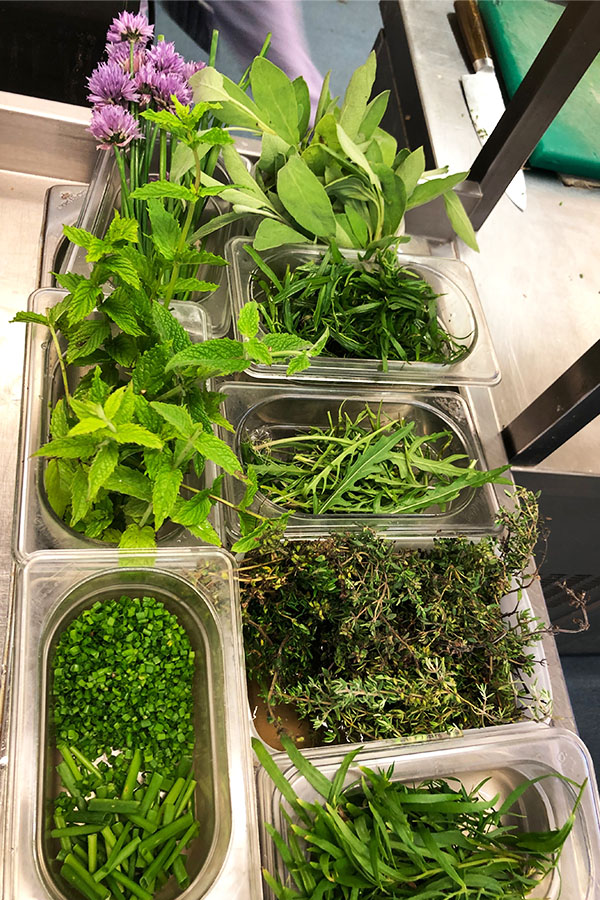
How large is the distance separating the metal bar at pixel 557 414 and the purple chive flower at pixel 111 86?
2.20ft

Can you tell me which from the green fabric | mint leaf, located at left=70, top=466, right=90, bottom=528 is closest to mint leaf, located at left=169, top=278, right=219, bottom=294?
mint leaf, located at left=70, top=466, right=90, bottom=528

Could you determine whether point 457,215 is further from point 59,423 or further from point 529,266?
point 59,423

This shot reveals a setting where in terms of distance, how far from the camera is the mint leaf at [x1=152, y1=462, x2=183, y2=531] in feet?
2.02

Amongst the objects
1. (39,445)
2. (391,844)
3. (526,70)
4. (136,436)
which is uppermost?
(526,70)

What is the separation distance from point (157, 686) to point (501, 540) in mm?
478

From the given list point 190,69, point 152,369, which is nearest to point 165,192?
point 152,369

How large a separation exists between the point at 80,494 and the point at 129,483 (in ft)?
0.17

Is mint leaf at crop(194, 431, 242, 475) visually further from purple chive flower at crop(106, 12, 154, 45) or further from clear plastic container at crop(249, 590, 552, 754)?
purple chive flower at crop(106, 12, 154, 45)

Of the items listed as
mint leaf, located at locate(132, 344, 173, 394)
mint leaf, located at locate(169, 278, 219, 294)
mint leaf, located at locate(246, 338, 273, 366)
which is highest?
mint leaf, located at locate(169, 278, 219, 294)

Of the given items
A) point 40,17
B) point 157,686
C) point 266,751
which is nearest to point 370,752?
point 266,751

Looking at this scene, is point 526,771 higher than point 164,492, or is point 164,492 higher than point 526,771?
point 164,492

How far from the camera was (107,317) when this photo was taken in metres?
0.73

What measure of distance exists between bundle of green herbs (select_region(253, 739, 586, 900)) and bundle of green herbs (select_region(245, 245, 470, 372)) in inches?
21.2

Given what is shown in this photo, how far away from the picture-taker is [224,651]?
739 mm
